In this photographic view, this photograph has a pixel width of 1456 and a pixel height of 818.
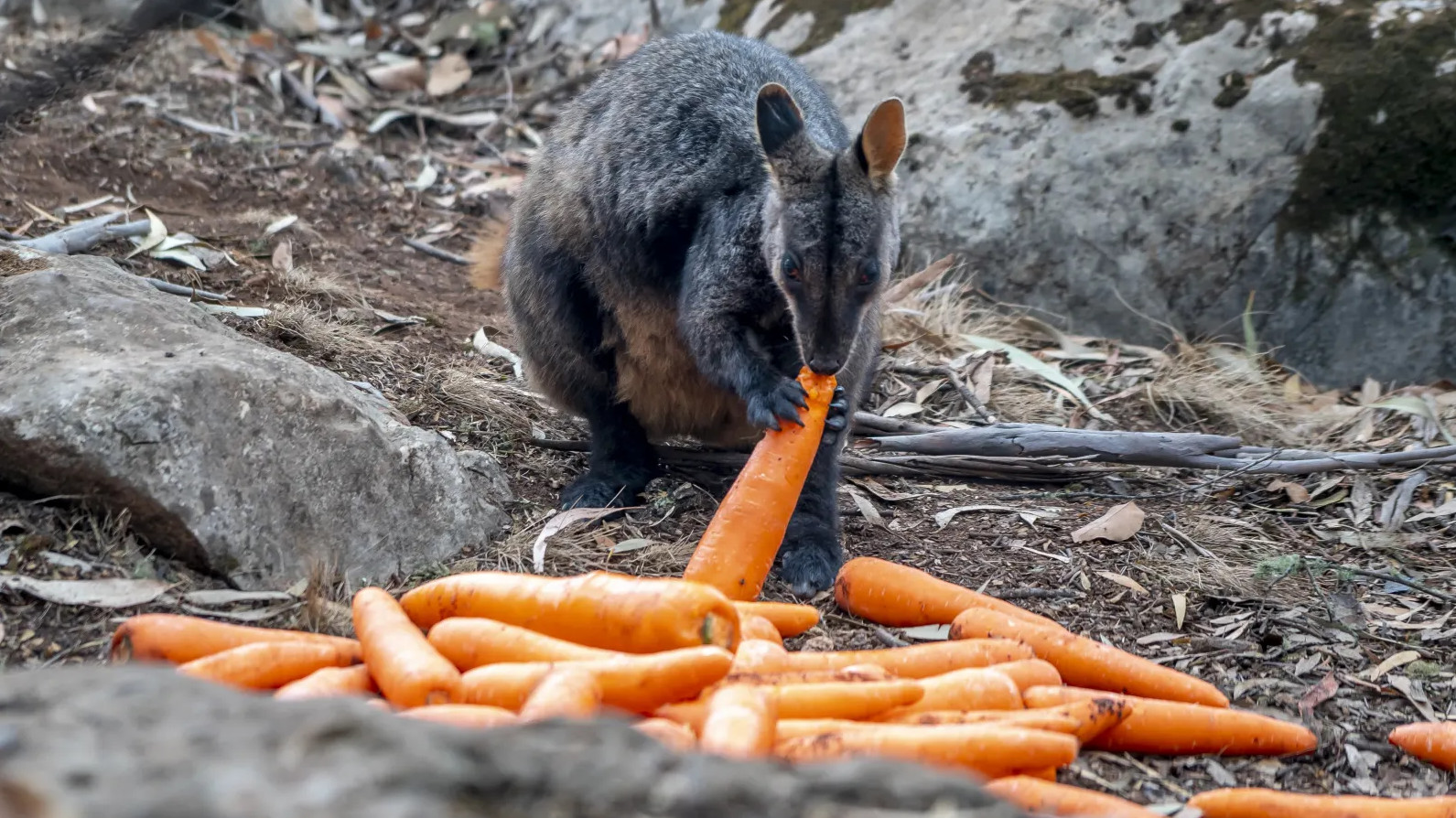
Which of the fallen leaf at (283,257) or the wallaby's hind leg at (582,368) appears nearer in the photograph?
the wallaby's hind leg at (582,368)

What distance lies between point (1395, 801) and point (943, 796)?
1.92 metres

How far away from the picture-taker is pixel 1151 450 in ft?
16.0

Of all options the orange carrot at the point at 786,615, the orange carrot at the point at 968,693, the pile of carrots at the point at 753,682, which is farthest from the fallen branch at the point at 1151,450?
the orange carrot at the point at 968,693

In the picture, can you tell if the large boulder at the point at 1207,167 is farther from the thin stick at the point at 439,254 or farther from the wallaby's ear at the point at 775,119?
the wallaby's ear at the point at 775,119

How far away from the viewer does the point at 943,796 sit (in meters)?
1.31

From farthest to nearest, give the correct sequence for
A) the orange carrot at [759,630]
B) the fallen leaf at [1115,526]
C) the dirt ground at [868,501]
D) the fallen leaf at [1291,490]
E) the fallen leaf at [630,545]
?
the fallen leaf at [1291,490], the fallen leaf at [1115,526], the fallen leaf at [630,545], the dirt ground at [868,501], the orange carrot at [759,630]

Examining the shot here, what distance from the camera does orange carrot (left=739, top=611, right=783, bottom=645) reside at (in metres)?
3.13

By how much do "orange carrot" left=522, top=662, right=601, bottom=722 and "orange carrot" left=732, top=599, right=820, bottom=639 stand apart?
890mm

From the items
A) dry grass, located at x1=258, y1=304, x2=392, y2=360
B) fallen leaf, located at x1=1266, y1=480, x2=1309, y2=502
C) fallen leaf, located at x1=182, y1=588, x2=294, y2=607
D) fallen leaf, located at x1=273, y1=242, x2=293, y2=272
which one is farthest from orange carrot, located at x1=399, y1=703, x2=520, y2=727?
fallen leaf, located at x1=273, y1=242, x2=293, y2=272

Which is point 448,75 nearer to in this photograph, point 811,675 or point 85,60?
point 811,675

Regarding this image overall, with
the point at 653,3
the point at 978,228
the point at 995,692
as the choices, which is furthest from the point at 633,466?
the point at 653,3

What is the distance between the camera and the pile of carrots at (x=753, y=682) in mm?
2480

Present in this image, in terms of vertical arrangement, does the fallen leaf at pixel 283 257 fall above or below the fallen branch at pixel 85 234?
below

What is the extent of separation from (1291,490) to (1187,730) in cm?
229
